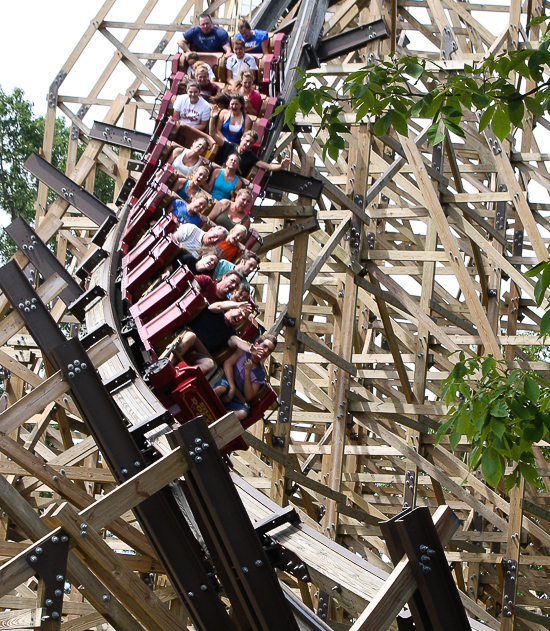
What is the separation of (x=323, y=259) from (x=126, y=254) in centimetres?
165

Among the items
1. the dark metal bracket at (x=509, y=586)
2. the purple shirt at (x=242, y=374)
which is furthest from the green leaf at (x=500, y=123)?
the dark metal bracket at (x=509, y=586)

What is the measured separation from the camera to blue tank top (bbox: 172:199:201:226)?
22.1 feet

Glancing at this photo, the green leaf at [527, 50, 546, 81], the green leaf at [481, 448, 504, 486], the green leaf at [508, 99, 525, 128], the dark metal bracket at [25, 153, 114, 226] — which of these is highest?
the green leaf at [527, 50, 546, 81]

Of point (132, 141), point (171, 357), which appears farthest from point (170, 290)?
point (132, 141)

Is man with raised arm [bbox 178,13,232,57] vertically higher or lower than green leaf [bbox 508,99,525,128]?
higher

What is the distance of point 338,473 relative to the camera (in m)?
7.43

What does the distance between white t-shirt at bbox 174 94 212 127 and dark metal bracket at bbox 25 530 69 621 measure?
5.17 meters

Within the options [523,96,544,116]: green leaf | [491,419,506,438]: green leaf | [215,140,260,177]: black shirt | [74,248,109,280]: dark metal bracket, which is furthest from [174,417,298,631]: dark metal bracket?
[215,140,260,177]: black shirt

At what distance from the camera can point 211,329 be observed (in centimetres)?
587

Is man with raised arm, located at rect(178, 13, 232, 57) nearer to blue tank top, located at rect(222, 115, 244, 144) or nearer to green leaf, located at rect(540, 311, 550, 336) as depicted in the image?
blue tank top, located at rect(222, 115, 244, 144)

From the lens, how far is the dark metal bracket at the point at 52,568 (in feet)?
10.5

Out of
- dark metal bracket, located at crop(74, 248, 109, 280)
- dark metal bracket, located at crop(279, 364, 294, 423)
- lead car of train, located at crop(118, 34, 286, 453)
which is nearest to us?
lead car of train, located at crop(118, 34, 286, 453)

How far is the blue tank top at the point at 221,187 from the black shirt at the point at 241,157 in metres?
0.16

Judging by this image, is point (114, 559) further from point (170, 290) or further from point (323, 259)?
point (323, 259)
